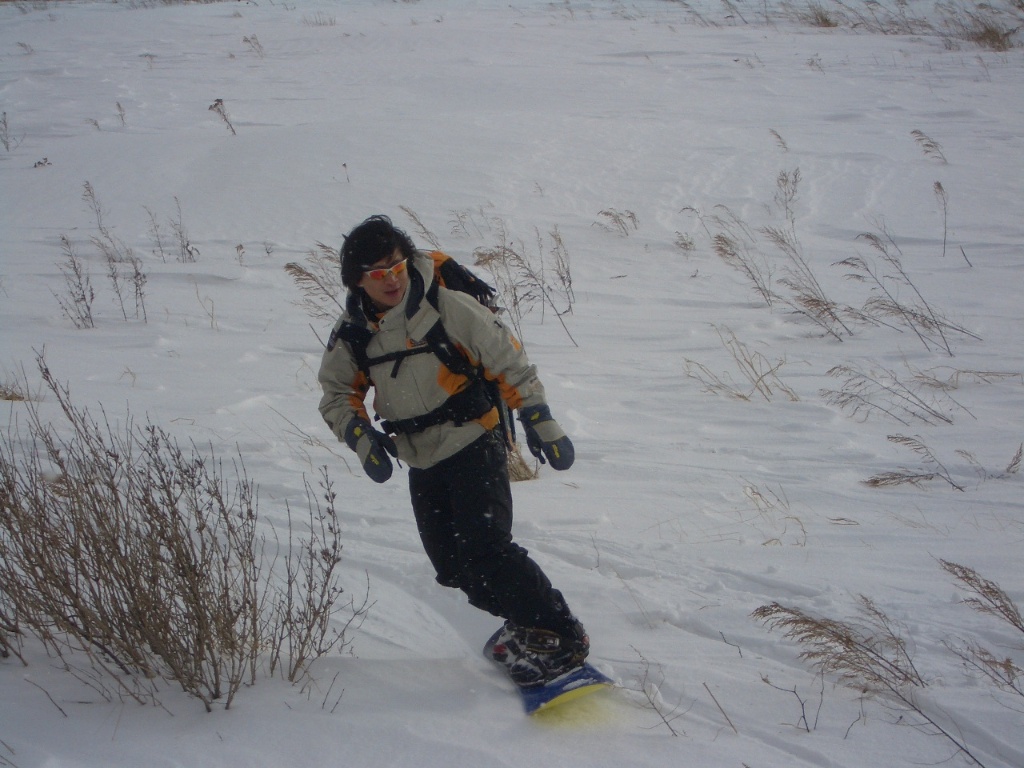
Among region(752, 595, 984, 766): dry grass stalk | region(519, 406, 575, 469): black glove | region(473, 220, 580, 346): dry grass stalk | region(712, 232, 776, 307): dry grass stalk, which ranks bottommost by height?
region(473, 220, 580, 346): dry grass stalk

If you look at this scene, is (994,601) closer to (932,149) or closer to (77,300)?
(77,300)

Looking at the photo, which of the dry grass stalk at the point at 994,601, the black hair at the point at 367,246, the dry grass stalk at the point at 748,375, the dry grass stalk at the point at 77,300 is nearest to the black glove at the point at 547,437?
the black hair at the point at 367,246

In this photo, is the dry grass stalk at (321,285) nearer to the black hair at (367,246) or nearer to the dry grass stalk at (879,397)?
the black hair at (367,246)

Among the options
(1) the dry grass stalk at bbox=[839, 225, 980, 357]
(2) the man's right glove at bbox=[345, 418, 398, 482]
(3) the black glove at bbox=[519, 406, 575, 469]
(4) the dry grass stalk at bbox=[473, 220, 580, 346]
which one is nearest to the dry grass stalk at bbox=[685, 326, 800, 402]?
(1) the dry grass stalk at bbox=[839, 225, 980, 357]

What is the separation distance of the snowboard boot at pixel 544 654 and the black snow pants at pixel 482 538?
0.04 metres

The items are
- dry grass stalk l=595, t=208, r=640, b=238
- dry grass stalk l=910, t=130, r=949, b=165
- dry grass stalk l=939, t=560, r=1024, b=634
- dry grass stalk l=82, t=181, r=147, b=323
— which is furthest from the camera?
dry grass stalk l=910, t=130, r=949, b=165

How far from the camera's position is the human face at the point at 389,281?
2584 mm

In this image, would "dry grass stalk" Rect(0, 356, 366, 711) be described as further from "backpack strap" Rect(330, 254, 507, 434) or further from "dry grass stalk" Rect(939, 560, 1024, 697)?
"dry grass stalk" Rect(939, 560, 1024, 697)

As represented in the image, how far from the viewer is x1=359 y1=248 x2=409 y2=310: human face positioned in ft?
8.48

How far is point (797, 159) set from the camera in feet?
33.2

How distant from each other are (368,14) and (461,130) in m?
10.4

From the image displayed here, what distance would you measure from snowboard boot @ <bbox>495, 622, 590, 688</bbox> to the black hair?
1296 mm

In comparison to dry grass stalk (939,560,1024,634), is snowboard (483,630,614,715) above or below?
below

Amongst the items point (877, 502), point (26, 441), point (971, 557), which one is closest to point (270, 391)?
point (26, 441)
